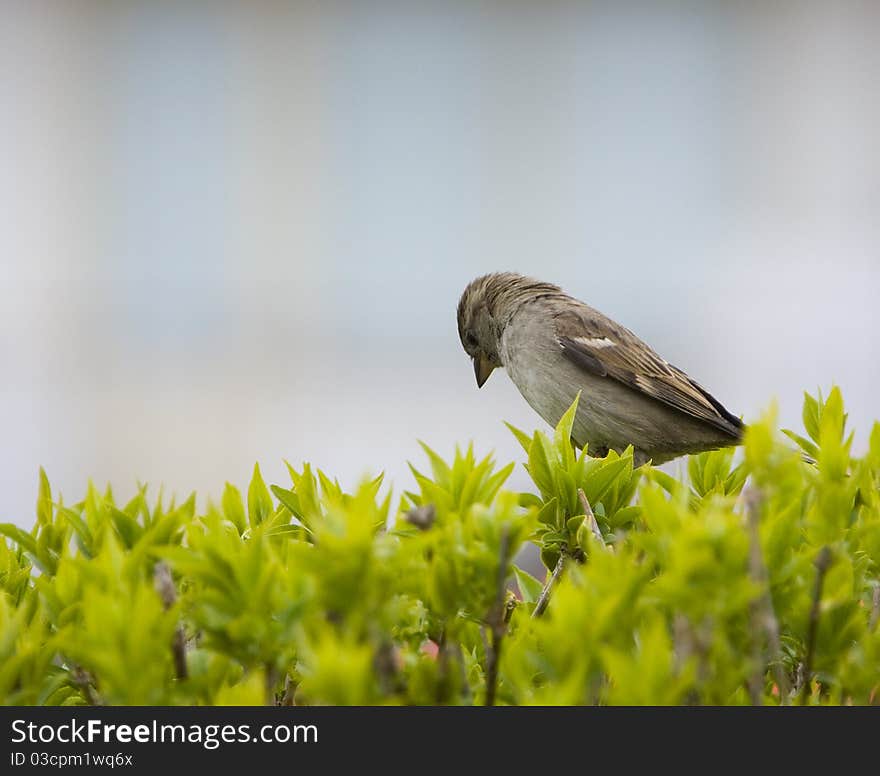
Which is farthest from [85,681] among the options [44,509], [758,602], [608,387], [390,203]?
[390,203]

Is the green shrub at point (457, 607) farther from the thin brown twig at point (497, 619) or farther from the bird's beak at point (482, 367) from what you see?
the bird's beak at point (482, 367)

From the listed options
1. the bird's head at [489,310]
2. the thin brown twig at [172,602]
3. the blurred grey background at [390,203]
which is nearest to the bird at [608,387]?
the bird's head at [489,310]

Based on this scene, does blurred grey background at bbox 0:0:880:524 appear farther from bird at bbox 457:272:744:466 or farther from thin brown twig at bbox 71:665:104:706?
thin brown twig at bbox 71:665:104:706

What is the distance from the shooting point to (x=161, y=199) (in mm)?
7996

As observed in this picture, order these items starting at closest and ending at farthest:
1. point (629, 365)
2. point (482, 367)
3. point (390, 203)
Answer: point (629, 365)
point (482, 367)
point (390, 203)

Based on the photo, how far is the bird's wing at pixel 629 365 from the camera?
4.16m

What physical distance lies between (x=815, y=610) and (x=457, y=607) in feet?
1.21

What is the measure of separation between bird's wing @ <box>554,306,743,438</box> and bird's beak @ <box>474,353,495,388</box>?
601 mm

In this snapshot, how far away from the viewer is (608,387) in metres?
4.28

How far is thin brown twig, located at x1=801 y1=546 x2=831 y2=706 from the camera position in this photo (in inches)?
45.4

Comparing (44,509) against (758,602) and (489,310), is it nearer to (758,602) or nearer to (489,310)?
(758,602)

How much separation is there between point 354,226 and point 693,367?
2.56 meters

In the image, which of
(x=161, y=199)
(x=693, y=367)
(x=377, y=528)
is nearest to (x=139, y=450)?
(x=161, y=199)

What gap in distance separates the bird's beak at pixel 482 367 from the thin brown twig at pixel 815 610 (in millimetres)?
3693
